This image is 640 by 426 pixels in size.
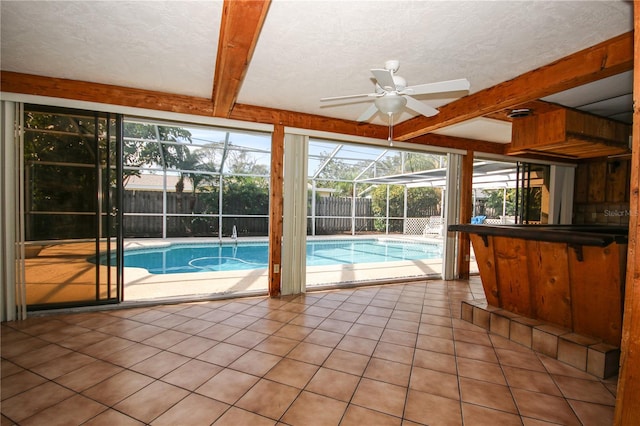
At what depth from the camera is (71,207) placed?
10.3 ft

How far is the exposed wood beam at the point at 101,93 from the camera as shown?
279 centimetres

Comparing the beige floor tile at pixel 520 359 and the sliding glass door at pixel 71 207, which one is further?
the sliding glass door at pixel 71 207

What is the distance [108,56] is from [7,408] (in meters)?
2.53

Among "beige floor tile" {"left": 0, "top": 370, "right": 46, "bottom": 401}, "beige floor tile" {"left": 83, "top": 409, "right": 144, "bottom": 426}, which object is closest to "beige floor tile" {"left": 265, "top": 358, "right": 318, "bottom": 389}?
"beige floor tile" {"left": 83, "top": 409, "right": 144, "bottom": 426}

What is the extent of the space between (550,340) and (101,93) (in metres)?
4.72

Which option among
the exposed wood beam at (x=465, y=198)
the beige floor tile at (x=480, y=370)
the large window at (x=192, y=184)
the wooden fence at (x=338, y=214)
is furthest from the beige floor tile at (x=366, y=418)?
the wooden fence at (x=338, y=214)

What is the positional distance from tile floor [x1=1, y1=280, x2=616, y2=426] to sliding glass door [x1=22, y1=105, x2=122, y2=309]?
0.32 meters

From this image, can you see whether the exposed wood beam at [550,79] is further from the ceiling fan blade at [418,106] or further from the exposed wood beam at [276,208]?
the exposed wood beam at [276,208]

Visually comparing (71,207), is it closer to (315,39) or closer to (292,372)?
(292,372)

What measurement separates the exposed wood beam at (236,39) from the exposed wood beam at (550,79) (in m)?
2.33

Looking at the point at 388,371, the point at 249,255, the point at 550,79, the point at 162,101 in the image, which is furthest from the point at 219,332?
the point at 249,255

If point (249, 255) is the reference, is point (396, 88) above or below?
above

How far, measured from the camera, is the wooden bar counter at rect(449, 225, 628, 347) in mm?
2127

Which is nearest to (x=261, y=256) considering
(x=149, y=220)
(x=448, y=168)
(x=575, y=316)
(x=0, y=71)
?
(x=149, y=220)
